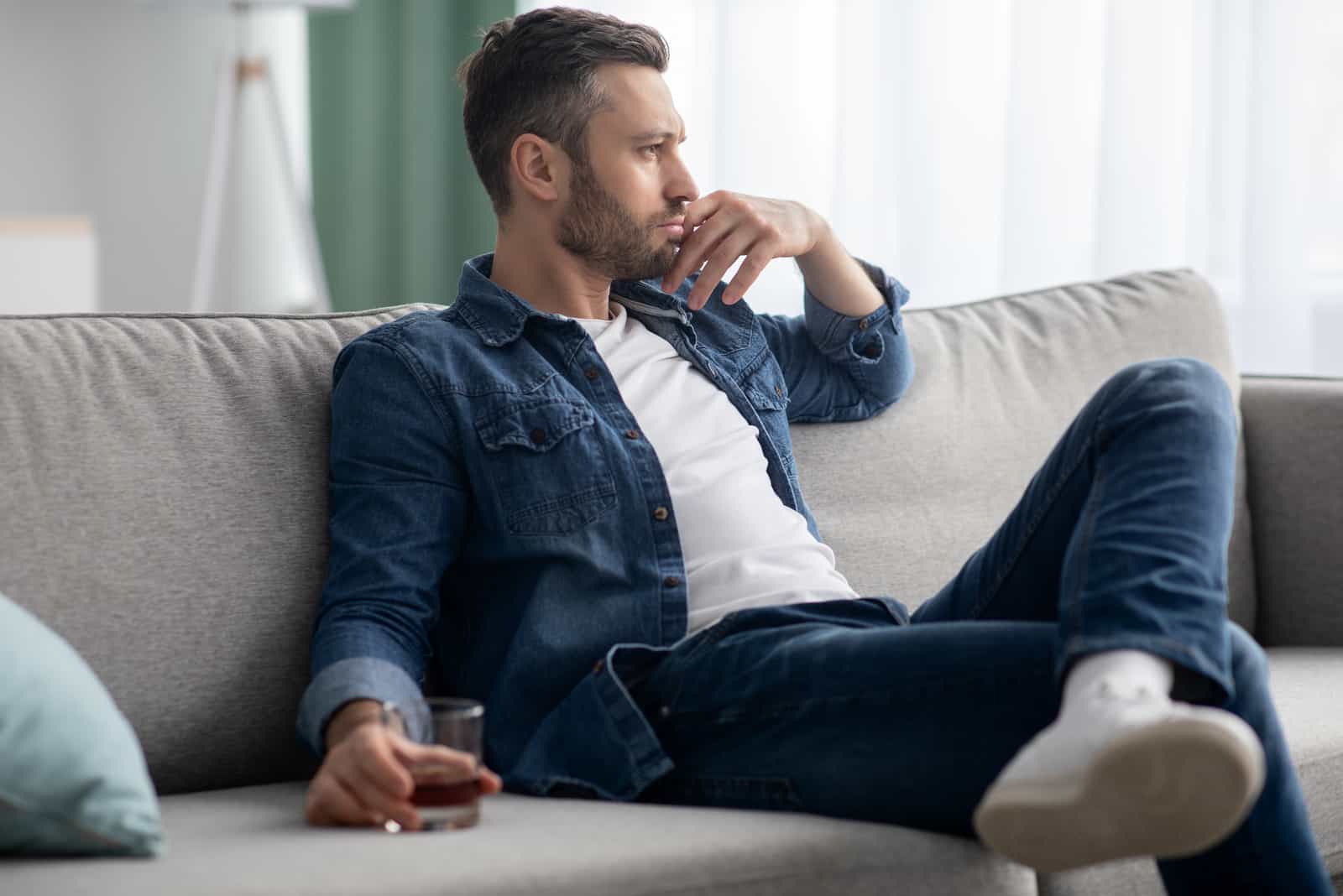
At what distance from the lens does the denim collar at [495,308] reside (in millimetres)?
1619

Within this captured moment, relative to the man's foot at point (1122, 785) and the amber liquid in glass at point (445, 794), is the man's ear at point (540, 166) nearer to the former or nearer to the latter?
the amber liquid in glass at point (445, 794)

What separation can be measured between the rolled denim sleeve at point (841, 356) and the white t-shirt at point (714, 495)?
0.65ft

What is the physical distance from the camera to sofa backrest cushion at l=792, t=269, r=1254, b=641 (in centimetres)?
189

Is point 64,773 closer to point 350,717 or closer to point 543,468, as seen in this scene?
point 350,717

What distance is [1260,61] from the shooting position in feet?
9.27

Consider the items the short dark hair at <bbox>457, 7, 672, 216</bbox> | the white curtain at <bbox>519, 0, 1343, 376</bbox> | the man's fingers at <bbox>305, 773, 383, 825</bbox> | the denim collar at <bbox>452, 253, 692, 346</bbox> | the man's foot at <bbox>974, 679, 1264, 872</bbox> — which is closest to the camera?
the man's foot at <bbox>974, 679, 1264, 872</bbox>

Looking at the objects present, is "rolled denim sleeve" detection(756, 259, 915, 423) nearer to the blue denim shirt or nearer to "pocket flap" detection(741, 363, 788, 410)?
"pocket flap" detection(741, 363, 788, 410)

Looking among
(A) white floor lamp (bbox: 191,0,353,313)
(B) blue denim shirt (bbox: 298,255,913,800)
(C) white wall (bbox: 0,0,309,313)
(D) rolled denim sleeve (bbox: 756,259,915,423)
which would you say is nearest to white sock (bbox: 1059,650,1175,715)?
(B) blue denim shirt (bbox: 298,255,913,800)

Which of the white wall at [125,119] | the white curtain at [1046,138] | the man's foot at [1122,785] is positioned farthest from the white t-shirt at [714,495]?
the white wall at [125,119]

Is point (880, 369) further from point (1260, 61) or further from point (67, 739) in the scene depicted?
point (1260, 61)

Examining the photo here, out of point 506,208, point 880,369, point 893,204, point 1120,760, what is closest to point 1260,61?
point 893,204

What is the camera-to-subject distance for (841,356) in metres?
1.86

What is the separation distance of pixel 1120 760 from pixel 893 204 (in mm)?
2472

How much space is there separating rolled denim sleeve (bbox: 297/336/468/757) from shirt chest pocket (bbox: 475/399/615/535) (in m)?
0.04
